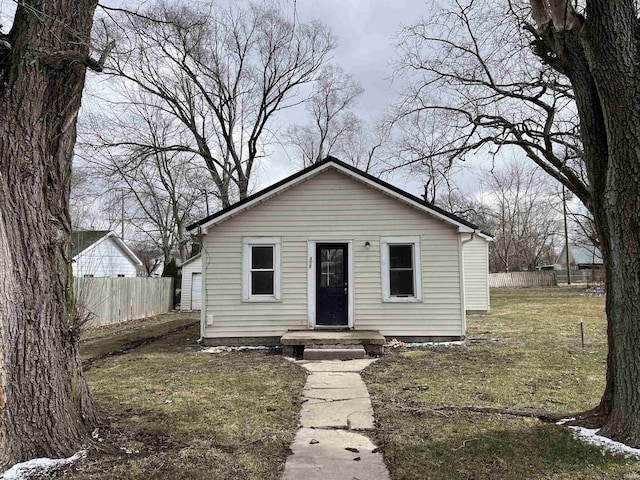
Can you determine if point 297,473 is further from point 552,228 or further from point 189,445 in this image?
point 552,228

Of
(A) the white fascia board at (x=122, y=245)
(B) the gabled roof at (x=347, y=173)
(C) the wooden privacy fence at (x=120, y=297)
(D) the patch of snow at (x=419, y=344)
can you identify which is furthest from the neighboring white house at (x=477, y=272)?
(A) the white fascia board at (x=122, y=245)

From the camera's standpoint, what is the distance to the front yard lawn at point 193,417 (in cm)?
354

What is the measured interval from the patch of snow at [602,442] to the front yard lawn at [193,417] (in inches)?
109

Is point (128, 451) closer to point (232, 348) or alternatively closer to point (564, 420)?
point (564, 420)

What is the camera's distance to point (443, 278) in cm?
1000

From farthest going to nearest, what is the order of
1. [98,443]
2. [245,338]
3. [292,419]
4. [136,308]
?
1. [136,308]
2. [245,338]
3. [292,419]
4. [98,443]

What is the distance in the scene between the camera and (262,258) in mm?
10141

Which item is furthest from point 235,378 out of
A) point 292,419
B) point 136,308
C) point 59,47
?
point 136,308

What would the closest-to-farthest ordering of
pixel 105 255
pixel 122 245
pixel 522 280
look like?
1. pixel 105 255
2. pixel 122 245
3. pixel 522 280

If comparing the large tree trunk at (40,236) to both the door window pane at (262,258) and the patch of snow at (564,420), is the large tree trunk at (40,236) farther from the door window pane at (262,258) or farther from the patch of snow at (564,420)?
the door window pane at (262,258)

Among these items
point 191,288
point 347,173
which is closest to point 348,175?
point 347,173

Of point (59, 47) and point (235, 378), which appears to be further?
point (235, 378)

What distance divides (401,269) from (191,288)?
1566 cm

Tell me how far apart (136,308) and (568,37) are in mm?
17177
